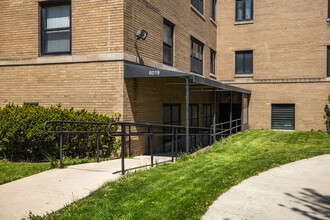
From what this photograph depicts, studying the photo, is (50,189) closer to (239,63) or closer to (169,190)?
(169,190)

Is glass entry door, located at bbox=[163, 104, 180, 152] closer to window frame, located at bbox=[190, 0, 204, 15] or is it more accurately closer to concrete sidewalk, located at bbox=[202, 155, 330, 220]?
window frame, located at bbox=[190, 0, 204, 15]

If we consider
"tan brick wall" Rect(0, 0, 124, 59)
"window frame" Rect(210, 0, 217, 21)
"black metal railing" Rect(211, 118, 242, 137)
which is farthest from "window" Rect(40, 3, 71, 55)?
"window frame" Rect(210, 0, 217, 21)

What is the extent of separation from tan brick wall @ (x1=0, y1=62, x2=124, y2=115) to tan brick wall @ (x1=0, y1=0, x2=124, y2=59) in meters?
0.57

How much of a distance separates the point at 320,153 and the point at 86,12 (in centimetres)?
920

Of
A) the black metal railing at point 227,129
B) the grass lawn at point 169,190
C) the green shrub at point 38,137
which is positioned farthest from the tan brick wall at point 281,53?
the green shrub at point 38,137

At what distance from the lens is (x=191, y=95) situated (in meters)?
17.4

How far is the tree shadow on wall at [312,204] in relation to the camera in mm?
4898

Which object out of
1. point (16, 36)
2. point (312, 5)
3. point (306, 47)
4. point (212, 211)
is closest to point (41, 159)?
point (16, 36)

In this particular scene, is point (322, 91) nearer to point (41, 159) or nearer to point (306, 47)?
point (306, 47)

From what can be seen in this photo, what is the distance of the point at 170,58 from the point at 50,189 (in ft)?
31.6

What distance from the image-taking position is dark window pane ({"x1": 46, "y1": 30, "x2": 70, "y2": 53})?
36.1 ft

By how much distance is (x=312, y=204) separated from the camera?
17.6 ft

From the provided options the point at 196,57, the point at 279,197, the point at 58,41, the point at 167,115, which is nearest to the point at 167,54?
the point at 167,115

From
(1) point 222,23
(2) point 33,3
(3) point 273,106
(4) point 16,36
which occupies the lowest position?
(3) point 273,106
